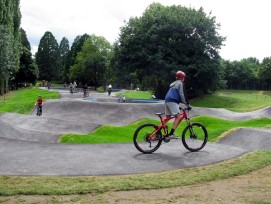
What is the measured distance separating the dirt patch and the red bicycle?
298 cm

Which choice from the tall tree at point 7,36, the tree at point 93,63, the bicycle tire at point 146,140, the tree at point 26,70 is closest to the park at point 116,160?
the bicycle tire at point 146,140

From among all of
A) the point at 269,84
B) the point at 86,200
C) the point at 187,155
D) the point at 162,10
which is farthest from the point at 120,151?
the point at 269,84

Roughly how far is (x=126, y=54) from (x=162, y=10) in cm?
886

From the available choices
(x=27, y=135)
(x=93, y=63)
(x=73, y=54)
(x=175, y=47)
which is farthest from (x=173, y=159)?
(x=73, y=54)

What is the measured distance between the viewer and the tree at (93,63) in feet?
272

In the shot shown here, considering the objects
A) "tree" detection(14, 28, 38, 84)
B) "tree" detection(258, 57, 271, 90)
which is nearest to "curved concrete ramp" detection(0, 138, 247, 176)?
"tree" detection(14, 28, 38, 84)

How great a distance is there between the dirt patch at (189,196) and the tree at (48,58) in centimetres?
11906

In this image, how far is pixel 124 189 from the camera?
21.9 ft

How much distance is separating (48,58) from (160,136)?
11597 cm

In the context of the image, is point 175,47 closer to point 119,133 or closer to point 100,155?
point 119,133

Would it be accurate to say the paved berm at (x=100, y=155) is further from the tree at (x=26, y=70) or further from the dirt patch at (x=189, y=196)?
the tree at (x=26, y=70)

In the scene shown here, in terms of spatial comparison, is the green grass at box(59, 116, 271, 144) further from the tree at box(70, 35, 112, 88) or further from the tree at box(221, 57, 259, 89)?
the tree at box(221, 57, 259, 89)

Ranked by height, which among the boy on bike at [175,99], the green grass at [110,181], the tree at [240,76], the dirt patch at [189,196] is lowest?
the dirt patch at [189,196]

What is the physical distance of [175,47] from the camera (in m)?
48.5
